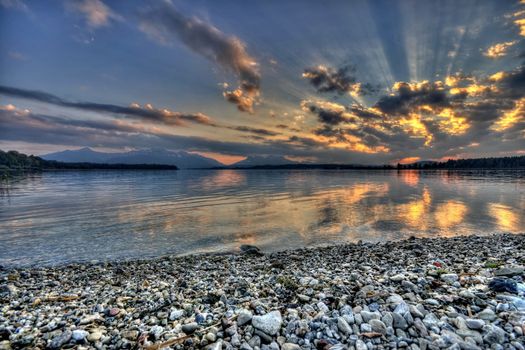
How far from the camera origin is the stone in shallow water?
5.14m

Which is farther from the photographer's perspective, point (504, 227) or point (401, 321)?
point (504, 227)

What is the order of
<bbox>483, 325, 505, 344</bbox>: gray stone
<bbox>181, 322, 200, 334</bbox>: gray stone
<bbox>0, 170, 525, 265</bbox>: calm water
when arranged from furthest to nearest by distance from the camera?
<bbox>0, 170, 525, 265</bbox>: calm water, <bbox>181, 322, 200, 334</bbox>: gray stone, <bbox>483, 325, 505, 344</bbox>: gray stone

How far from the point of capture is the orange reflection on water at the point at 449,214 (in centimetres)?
2270

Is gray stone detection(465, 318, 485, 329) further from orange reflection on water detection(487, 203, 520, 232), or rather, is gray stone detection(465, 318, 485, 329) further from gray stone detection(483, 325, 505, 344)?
orange reflection on water detection(487, 203, 520, 232)

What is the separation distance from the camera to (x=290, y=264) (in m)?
12.3

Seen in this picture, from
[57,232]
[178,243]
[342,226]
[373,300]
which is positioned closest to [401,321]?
[373,300]

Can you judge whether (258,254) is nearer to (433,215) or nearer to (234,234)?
(234,234)

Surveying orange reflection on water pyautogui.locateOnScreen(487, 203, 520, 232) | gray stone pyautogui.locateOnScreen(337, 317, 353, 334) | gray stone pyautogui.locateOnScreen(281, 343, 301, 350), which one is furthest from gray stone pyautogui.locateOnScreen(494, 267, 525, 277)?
orange reflection on water pyautogui.locateOnScreen(487, 203, 520, 232)

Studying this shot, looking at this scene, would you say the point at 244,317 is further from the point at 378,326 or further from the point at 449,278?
the point at 449,278

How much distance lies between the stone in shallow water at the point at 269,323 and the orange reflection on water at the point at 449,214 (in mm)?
20763

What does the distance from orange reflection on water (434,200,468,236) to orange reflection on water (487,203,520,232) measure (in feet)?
8.69

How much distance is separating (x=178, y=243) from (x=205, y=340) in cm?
1380

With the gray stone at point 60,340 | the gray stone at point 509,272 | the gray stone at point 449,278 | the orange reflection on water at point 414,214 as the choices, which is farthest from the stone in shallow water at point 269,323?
the orange reflection on water at point 414,214

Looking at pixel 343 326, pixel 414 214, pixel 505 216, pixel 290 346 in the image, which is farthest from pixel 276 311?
pixel 505 216
